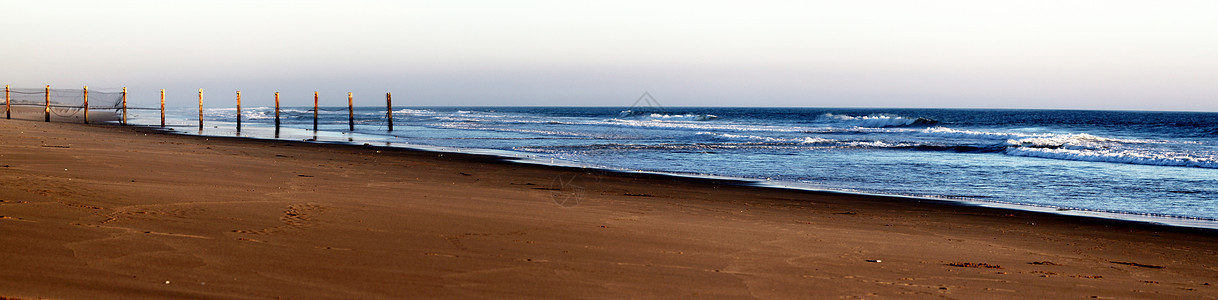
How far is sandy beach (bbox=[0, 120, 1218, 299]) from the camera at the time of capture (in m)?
4.10

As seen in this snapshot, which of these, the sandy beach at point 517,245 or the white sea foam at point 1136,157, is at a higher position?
the sandy beach at point 517,245

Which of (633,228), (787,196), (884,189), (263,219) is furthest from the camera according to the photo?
(884,189)

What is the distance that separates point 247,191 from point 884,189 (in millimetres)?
8918

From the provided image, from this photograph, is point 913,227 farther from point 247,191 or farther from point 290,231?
point 247,191

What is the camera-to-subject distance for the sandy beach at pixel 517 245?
13.5 feet

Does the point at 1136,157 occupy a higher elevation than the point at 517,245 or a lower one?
lower

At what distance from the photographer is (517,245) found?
5.41 m

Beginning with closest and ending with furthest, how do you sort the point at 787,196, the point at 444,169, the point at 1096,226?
1. the point at 1096,226
2. the point at 787,196
3. the point at 444,169

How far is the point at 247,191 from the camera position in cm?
775

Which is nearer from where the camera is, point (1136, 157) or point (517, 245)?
point (517, 245)

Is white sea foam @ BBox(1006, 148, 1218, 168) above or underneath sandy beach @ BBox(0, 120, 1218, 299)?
underneath

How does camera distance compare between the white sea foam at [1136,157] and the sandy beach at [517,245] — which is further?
the white sea foam at [1136,157]

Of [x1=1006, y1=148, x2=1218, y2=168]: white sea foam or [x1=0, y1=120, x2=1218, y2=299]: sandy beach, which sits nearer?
[x1=0, y1=120, x2=1218, y2=299]: sandy beach

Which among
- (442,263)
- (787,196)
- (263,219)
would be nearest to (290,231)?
(263,219)
